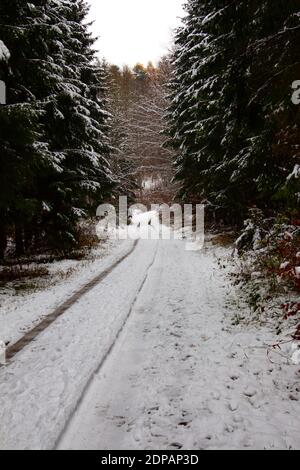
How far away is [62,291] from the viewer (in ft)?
35.0

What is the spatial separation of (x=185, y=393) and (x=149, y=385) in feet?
1.75

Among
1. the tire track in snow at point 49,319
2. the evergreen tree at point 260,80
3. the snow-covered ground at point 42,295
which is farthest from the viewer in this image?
the snow-covered ground at point 42,295

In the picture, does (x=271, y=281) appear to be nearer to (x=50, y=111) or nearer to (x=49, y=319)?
(x=49, y=319)

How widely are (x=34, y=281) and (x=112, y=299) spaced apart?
4.12 m

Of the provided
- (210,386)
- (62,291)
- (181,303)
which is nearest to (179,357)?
(210,386)

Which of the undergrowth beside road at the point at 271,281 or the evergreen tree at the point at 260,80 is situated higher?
the evergreen tree at the point at 260,80

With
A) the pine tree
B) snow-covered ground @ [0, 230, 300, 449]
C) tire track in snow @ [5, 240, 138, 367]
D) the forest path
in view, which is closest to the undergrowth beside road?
snow-covered ground @ [0, 230, 300, 449]

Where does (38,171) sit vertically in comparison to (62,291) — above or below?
above

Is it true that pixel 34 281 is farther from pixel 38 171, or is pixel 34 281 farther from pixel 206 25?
pixel 206 25

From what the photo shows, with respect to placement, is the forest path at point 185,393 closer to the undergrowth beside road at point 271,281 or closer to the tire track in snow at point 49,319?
the undergrowth beside road at point 271,281

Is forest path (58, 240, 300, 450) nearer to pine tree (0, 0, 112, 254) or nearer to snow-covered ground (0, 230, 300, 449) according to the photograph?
snow-covered ground (0, 230, 300, 449)

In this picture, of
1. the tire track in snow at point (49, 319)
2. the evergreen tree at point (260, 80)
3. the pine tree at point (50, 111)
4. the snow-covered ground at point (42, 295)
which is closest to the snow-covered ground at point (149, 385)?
the tire track in snow at point (49, 319)

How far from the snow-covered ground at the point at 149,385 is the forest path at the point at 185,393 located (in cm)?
1

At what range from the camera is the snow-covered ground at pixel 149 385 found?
3961 millimetres
